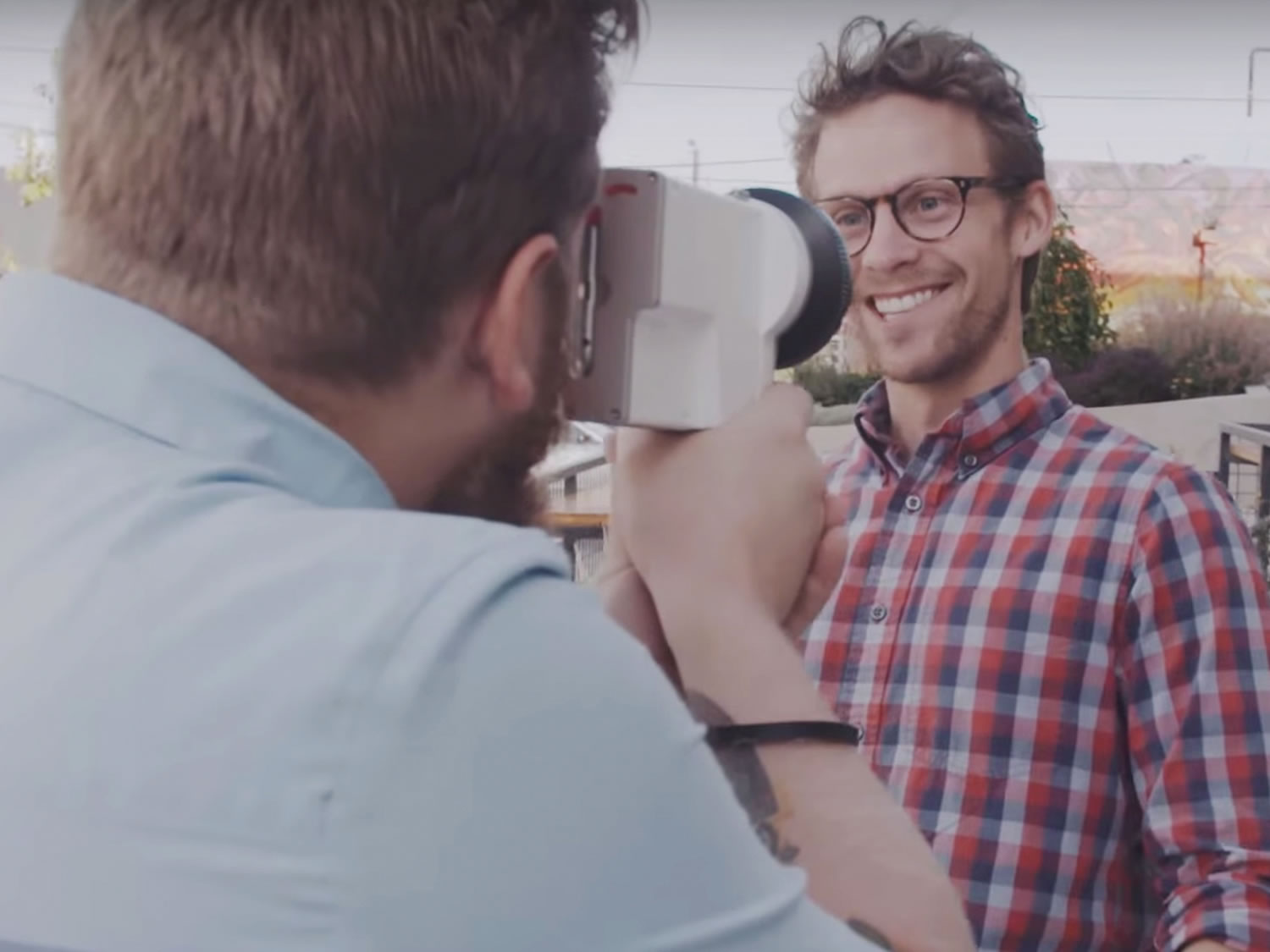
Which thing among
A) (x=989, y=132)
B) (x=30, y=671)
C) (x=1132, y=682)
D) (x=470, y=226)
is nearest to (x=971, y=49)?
(x=989, y=132)

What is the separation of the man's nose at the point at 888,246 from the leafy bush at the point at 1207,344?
8136mm

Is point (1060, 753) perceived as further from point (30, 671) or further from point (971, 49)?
point (30, 671)

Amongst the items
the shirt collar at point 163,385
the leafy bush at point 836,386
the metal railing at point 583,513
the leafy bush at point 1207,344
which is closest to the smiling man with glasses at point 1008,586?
the shirt collar at point 163,385

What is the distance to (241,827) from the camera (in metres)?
0.42

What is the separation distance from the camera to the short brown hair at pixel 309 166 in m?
0.51

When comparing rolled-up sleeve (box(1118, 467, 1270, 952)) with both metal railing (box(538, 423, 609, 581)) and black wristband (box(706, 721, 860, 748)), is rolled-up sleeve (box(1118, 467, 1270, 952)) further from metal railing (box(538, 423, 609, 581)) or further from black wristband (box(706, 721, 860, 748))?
metal railing (box(538, 423, 609, 581))

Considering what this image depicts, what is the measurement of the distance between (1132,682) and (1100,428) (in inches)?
10.3

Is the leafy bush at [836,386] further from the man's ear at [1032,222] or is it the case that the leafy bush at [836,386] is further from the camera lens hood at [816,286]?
the camera lens hood at [816,286]

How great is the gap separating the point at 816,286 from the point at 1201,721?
478 mm

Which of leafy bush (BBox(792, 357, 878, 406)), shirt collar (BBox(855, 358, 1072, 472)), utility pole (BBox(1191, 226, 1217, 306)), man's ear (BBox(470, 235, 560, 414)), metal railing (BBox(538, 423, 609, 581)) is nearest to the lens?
man's ear (BBox(470, 235, 560, 414))

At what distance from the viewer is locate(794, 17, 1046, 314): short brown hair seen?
4.31ft

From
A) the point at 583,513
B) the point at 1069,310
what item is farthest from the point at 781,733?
the point at 1069,310

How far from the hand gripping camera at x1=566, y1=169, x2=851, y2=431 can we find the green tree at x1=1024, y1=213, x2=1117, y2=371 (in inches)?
234

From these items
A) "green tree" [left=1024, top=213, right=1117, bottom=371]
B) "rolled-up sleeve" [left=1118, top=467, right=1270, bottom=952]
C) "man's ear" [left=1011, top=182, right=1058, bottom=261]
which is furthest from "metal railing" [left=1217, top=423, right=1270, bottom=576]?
"rolled-up sleeve" [left=1118, top=467, right=1270, bottom=952]
